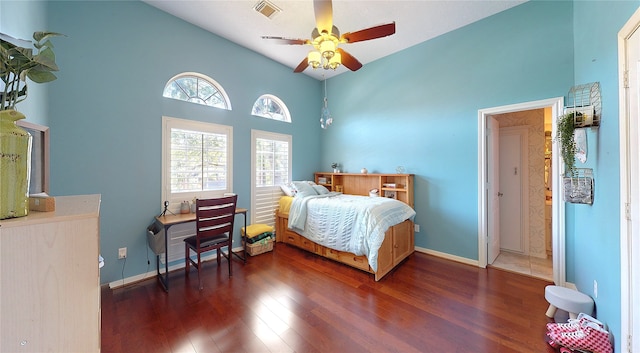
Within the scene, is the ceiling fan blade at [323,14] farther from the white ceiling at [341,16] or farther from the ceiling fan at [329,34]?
the white ceiling at [341,16]

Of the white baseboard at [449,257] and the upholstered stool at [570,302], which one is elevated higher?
the upholstered stool at [570,302]

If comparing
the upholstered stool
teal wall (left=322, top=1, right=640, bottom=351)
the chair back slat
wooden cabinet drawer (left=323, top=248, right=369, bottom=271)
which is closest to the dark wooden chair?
the chair back slat

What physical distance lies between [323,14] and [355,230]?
7.48 feet

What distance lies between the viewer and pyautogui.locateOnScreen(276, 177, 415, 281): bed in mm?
2658

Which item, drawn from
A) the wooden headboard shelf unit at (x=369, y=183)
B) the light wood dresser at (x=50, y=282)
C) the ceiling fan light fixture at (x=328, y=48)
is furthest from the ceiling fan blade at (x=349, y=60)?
the light wood dresser at (x=50, y=282)

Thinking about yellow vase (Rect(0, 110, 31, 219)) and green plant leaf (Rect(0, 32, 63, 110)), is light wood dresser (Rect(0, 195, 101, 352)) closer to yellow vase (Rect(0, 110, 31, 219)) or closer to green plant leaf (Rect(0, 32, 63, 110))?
yellow vase (Rect(0, 110, 31, 219))

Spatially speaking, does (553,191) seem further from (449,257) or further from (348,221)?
(348,221)

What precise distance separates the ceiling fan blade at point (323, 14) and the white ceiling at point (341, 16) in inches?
31.2

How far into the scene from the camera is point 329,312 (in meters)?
2.07

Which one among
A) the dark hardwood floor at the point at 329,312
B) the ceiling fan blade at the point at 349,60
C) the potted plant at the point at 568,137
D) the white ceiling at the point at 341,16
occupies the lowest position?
the dark hardwood floor at the point at 329,312

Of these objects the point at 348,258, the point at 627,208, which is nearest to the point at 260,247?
the point at 348,258

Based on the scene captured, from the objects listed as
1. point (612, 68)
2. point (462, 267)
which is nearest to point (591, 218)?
point (612, 68)

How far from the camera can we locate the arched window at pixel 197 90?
302cm

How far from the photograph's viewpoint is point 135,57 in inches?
104
